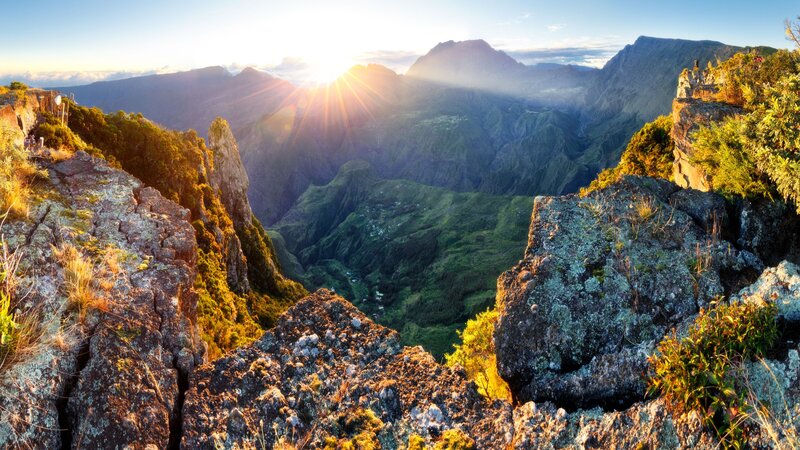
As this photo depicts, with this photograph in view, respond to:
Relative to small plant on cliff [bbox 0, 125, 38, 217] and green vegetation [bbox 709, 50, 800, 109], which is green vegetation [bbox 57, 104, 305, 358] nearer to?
small plant on cliff [bbox 0, 125, 38, 217]

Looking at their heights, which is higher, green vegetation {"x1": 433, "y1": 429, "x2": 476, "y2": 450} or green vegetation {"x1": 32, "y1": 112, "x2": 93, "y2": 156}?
green vegetation {"x1": 32, "y1": 112, "x2": 93, "y2": 156}

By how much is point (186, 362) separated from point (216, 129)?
41.0 meters

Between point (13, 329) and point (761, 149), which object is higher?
point (761, 149)

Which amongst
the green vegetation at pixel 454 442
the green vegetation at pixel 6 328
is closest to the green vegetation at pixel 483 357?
the green vegetation at pixel 454 442

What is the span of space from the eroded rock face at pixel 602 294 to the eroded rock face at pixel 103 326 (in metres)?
5.82

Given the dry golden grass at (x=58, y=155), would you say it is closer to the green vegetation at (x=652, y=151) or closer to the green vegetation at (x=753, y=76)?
the green vegetation at (x=753, y=76)

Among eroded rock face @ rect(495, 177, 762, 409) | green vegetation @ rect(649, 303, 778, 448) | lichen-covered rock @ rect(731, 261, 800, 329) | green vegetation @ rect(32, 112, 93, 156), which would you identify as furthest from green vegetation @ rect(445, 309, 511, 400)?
green vegetation @ rect(32, 112, 93, 156)

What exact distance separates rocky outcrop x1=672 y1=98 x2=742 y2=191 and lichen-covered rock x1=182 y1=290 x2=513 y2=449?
11.7 metres

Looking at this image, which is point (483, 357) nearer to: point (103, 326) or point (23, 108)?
point (103, 326)

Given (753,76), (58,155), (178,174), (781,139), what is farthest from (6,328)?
(753,76)

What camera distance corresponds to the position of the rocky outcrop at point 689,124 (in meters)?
14.5

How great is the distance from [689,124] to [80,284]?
62.1 ft

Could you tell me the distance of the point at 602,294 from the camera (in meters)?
8.23

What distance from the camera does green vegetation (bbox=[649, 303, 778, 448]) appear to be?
5.09 m
